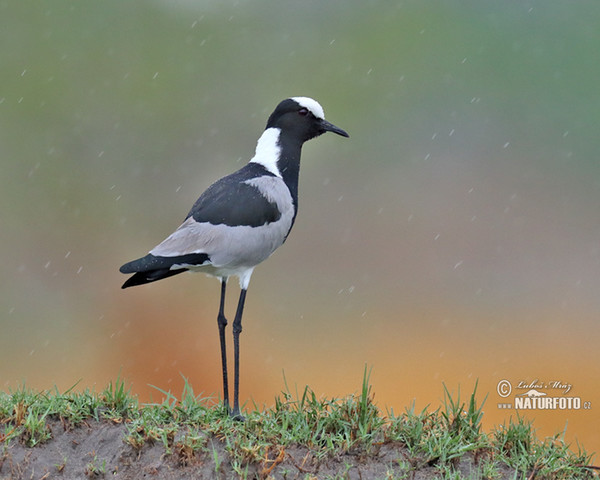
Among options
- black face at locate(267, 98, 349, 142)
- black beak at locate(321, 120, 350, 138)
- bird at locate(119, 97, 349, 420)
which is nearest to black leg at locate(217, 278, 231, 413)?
bird at locate(119, 97, 349, 420)

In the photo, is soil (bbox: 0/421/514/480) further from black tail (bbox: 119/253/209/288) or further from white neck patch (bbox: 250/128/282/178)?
white neck patch (bbox: 250/128/282/178)

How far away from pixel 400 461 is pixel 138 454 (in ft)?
4.86

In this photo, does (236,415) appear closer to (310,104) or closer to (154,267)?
(154,267)

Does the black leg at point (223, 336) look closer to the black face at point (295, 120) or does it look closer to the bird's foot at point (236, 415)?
the bird's foot at point (236, 415)

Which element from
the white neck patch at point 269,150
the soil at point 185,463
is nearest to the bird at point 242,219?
the white neck patch at point 269,150

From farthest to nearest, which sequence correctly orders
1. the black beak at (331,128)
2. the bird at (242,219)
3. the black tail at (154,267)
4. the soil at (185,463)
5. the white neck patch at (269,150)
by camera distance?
the black beak at (331,128)
the white neck patch at (269,150)
the bird at (242,219)
the black tail at (154,267)
the soil at (185,463)

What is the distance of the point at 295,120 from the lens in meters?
5.09

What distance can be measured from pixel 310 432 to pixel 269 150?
74.1 inches

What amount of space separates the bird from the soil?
572 mm

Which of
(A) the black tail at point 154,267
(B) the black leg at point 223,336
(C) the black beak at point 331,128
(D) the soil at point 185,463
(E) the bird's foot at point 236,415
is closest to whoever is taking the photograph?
(D) the soil at point 185,463

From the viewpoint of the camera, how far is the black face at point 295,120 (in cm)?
508

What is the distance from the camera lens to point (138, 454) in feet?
14.0

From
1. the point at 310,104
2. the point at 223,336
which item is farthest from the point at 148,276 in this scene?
the point at 310,104

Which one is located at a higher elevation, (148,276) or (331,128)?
(331,128)
